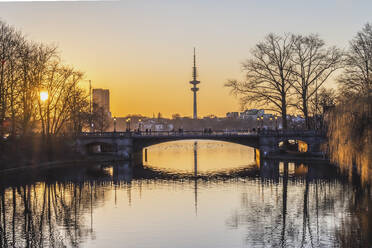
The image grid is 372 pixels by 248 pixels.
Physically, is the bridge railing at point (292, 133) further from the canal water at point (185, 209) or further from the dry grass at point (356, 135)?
the dry grass at point (356, 135)

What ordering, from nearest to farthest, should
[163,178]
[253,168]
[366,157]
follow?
[366,157] → [163,178] → [253,168]

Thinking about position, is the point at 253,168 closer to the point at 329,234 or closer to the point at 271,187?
the point at 271,187

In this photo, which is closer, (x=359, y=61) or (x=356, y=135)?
(x=356, y=135)

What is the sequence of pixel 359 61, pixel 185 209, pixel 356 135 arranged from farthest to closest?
pixel 359 61 < pixel 185 209 < pixel 356 135

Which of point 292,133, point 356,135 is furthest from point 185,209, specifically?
point 292,133

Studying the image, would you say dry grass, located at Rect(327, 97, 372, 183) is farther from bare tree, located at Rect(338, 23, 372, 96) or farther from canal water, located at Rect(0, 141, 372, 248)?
bare tree, located at Rect(338, 23, 372, 96)

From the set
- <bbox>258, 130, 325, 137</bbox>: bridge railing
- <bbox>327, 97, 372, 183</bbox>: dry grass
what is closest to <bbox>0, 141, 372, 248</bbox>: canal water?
<bbox>327, 97, 372, 183</bbox>: dry grass

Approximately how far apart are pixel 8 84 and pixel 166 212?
27337mm

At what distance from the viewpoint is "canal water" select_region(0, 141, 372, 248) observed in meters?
28.1

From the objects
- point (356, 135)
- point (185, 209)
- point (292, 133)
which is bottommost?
point (185, 209)

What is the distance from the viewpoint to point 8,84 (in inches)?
2157

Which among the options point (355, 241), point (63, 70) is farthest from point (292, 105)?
point (355, 241)

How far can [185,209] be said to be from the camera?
1439 inches

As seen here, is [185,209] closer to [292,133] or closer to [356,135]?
[356,135]
